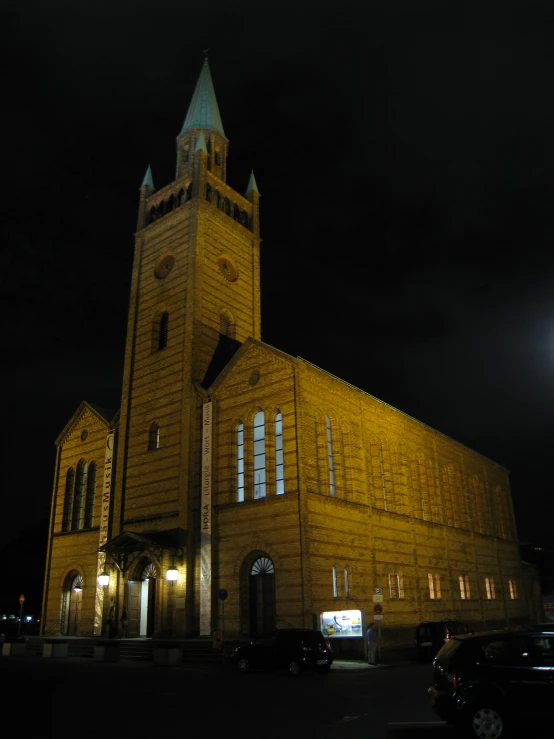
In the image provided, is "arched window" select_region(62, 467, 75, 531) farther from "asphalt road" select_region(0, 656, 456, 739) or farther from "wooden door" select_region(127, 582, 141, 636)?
"asphalt road" select_region(0, 656, 456, 739)

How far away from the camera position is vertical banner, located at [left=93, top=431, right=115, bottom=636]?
30359mm

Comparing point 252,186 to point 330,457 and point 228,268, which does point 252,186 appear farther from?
point 330,457

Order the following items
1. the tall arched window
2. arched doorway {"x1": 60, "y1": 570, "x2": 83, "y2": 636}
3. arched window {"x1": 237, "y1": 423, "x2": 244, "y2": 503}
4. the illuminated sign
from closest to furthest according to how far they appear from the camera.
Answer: the illuminated sign → arched window {"x1": 237, "y1": 423, "x2": 244, "y2": 503} → arched doorway {"x1": 60, "y1": 570, "x2": 83, "y2": 636} → the tall arched window

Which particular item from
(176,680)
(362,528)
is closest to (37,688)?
(176,680)

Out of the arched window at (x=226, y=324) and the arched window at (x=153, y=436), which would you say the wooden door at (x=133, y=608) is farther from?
the arched window at (x=226, y=324)

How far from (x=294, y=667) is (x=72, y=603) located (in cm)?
1844

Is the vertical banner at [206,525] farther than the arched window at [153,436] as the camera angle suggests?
No

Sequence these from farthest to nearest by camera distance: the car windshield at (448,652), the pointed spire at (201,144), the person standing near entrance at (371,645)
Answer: the pointed spire at (201,144), the person standing near entrance at (371,645), the car windshield at (448,652)

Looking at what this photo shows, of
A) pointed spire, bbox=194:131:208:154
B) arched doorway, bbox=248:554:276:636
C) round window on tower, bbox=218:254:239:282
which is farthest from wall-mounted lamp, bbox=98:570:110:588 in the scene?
pointed spire, bbox=194:131:208:154

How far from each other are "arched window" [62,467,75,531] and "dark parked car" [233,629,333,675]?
18.4 meters

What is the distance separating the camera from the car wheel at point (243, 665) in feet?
65.7

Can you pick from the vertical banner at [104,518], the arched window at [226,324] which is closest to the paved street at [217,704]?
the vertical banner at [104,518]

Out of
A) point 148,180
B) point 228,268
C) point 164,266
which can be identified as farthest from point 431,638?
point 148,180

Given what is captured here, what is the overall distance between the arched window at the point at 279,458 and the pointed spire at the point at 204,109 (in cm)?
2339
